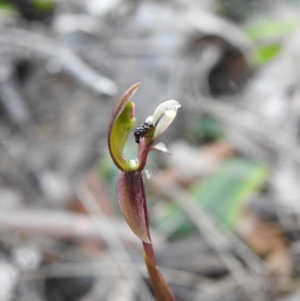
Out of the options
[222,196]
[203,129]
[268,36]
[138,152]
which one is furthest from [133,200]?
[268,36]

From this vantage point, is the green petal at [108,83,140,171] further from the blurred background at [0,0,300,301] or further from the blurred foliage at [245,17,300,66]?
the blurred foliage at [245,17,300,66]

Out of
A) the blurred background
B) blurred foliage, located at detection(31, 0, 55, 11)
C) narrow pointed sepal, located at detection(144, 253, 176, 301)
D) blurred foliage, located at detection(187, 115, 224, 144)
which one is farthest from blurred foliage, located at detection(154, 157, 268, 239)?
blurred foliage, located at detection(31, 0, 55, 11)

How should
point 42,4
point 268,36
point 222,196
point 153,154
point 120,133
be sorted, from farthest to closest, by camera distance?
point 268,36 → point 42,4 → point 153,154 → point 222,196 → point 120,133

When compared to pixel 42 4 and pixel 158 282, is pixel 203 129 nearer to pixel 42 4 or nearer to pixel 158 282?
pixel 42 4

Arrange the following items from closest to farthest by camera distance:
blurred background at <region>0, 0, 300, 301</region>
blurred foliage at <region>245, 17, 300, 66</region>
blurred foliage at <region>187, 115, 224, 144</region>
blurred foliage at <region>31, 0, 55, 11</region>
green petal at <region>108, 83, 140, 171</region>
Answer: green petal at <region>108, 83, 140, 171</region> → blurred background at <region>0, 0, 300, 301</region> → blurred foliage at <region>187, 115, 224, 144</region> → blurred foliage at <region>31, 0, 55, 11</region> → blurred foliage at <region>245, 17, 300, 66</region>

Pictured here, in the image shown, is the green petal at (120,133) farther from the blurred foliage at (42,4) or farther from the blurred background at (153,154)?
the blurred foliage at (42,4)

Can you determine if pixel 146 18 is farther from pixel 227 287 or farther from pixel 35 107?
pixel 227 287
